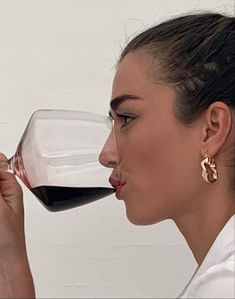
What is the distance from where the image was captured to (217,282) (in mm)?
701

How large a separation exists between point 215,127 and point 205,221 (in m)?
0.12

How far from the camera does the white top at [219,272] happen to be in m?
0.69

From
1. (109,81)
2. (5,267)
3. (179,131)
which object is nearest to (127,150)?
(179,131)

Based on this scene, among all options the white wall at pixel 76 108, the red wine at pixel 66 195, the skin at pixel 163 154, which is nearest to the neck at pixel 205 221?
the skin at pixel 163 154

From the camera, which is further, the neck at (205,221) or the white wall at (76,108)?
the white wall at (76,108)

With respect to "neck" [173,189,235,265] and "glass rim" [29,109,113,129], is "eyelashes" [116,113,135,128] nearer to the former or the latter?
"glass rim" [29,109,113,129]

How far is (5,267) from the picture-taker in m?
0.79

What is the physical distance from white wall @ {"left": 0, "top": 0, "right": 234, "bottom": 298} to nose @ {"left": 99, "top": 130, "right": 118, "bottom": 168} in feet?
1.02

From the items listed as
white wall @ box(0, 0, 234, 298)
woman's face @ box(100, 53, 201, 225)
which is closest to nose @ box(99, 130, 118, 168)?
woman's face @ box(100, 53, 201, 225)

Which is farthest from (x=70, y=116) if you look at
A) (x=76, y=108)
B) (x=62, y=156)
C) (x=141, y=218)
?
(x=76, y=108)

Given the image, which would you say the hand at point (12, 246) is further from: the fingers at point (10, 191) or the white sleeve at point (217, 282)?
the white sleeve at point (217, 282)

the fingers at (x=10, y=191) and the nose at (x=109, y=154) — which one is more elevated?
the nose at (x=109, y=154)

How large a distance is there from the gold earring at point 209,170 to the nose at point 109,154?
100 mm

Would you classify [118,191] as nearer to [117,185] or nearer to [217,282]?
[117,185]
